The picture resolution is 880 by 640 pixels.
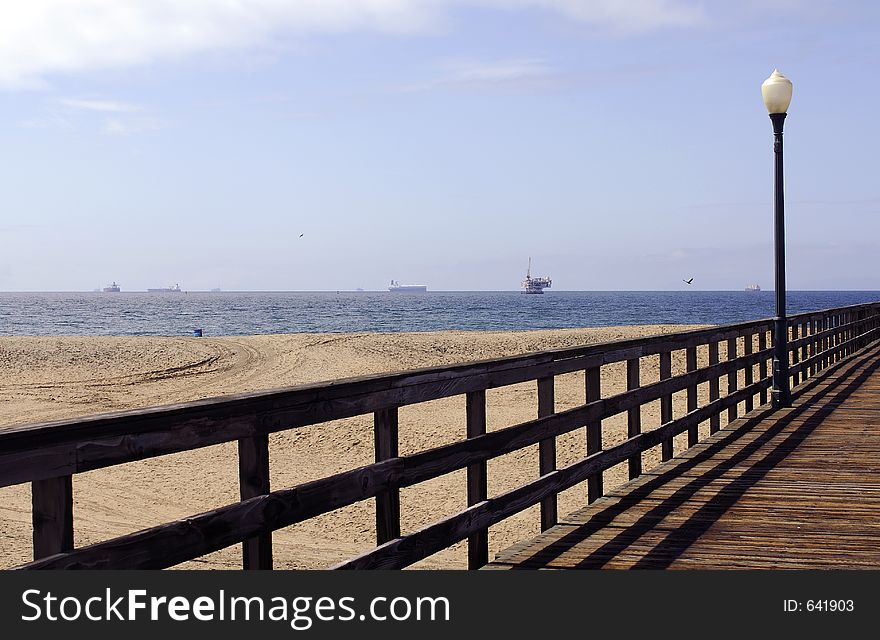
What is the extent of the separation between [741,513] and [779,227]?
24.0 feet

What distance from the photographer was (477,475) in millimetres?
5742

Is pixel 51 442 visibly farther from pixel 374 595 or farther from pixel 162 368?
pixel 162 368

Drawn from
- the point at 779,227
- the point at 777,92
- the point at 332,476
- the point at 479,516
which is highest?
the point at 777,92

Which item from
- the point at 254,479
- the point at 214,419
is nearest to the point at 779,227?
the point at 254,479

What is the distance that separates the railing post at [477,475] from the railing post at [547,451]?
930mm

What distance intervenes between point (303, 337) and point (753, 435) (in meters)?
35.4

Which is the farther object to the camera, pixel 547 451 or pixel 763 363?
pixel 763 363

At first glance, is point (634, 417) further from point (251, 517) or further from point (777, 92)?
point (777, 92)

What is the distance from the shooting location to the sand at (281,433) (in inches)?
504

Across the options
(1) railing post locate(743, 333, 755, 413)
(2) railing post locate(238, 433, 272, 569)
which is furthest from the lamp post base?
(2) railing post locate(238, 433, 272, 569)

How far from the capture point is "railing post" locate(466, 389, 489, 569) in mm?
5680

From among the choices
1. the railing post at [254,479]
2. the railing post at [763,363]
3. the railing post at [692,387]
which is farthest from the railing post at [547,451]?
the railing post at [763,363]

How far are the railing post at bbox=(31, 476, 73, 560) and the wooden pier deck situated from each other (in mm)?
2989

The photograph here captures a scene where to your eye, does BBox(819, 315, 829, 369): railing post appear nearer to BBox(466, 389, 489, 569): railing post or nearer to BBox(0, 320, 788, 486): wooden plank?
BBox(0, 320, 788, 486): wooden plank
